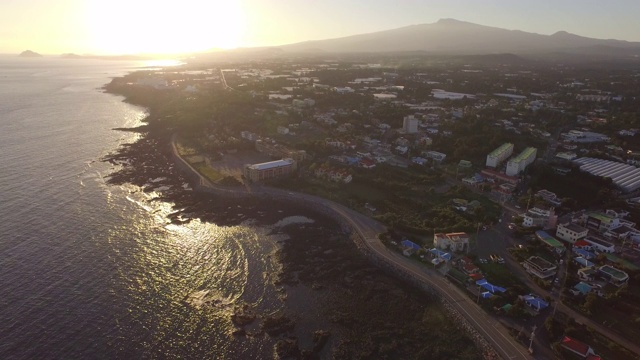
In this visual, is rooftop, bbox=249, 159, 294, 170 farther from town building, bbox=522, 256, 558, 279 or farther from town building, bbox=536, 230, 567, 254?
town building, bbox=522, 256, 558, 279

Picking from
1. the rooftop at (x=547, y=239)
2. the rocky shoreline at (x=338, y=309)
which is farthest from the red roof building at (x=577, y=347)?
the rooftop at (x=547, y=239)

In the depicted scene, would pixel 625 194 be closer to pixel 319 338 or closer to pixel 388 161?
pixel 388 161

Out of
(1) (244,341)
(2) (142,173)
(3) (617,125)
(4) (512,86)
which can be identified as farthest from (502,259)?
(4) (512,86)

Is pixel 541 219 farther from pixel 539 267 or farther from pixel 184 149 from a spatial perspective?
pixel 184 149

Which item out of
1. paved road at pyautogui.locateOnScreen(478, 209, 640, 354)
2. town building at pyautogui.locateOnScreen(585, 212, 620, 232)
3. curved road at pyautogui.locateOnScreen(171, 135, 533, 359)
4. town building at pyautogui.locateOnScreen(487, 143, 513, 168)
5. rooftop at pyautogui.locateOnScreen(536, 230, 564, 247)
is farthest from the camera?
town building at pyautogui.locateOnScreen(487, 143, 513, 168)

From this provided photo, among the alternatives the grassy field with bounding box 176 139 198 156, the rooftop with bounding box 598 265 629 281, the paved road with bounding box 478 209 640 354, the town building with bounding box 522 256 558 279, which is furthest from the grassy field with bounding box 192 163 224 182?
the rooftop with bounding box 598 265 629 281

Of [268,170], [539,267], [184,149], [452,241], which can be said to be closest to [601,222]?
[539,267]

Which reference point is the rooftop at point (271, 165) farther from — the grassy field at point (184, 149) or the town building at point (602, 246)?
the town building at point (602, 246)
